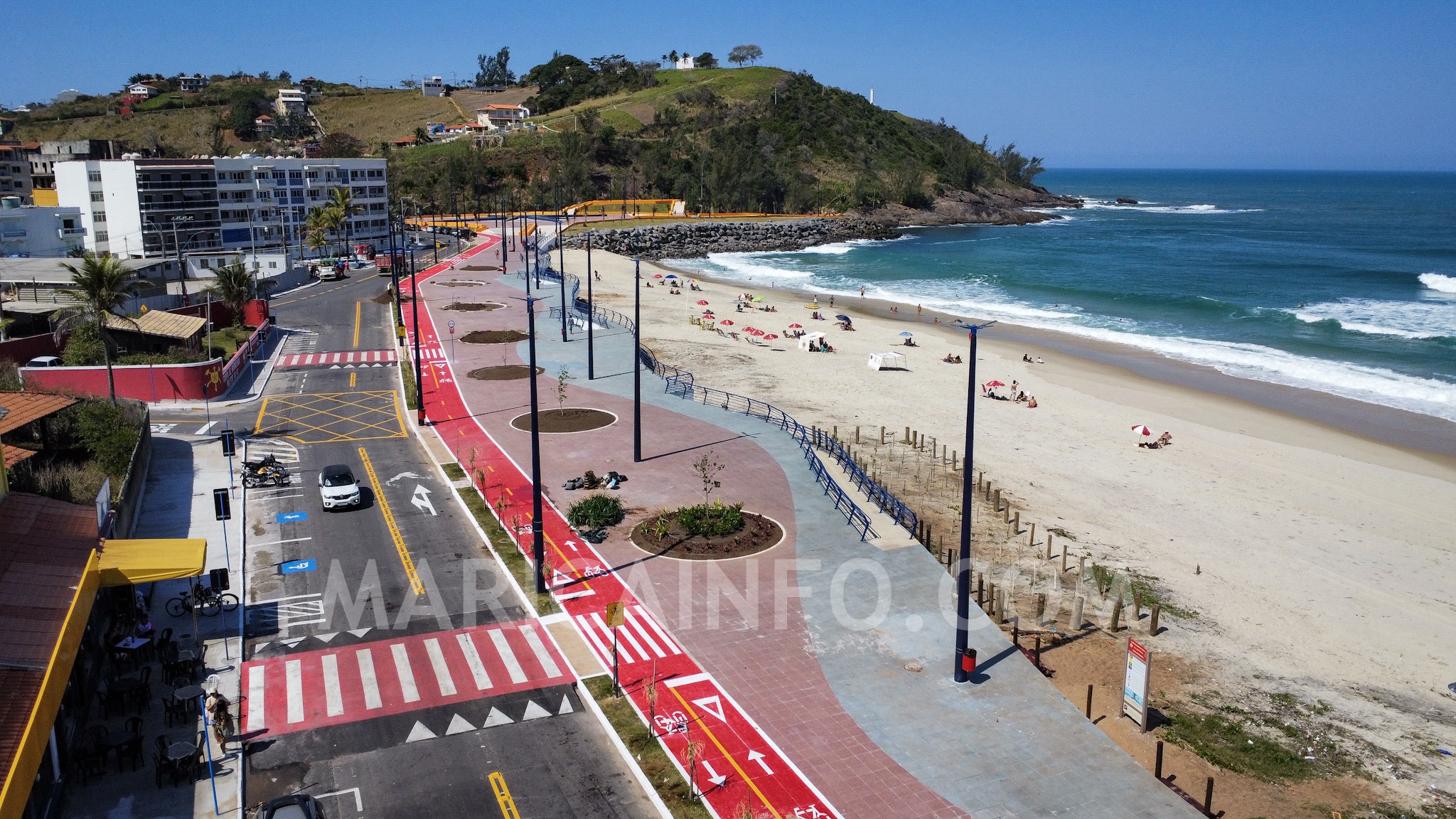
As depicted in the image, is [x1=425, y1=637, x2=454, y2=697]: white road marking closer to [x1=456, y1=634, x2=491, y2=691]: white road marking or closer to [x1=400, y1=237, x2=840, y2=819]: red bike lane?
[x1=456, y1=634, x2=491, y2=691]: white road marking

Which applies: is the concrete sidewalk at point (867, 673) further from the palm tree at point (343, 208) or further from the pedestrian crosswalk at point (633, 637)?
the palm tree at point (343, 208)

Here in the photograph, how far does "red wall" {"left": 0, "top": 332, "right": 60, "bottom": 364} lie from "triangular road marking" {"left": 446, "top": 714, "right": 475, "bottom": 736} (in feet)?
119

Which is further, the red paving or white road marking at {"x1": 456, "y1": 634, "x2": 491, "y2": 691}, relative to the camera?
white road marking at {"x1": 456, "y1": 634, "x2": 491, "y2": 691}

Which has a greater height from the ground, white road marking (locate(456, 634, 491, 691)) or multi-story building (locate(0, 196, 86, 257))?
multi-story building (locate(0, 196, 86, 257))

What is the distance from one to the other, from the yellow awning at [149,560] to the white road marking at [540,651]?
7.55m

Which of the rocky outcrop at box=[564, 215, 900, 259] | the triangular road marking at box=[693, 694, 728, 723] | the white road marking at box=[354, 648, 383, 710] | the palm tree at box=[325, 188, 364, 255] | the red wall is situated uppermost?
the palm tree at box=[325, 188, 364, 255]

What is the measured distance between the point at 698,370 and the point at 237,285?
92.3 feet

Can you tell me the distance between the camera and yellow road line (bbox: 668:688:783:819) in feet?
56.2

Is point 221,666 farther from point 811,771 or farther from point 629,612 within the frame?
point 811,771

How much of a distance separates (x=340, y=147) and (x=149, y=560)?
172742 mm

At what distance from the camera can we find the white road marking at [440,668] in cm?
2077

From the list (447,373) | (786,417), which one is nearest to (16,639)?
(786,417)

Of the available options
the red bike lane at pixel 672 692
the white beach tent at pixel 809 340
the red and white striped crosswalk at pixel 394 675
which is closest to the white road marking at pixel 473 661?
the red and white striped crosswalk at pixel 394 675

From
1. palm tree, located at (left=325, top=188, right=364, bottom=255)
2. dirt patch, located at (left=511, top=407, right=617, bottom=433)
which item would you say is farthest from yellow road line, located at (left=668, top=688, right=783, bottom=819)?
palm tree, located at (left=325, top=188, right=364, bottom=255)
